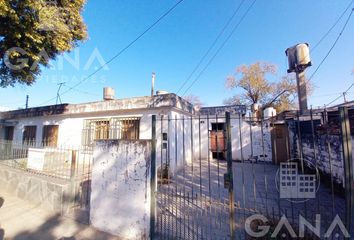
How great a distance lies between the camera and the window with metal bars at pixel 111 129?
25.6ft

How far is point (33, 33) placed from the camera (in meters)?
5.75

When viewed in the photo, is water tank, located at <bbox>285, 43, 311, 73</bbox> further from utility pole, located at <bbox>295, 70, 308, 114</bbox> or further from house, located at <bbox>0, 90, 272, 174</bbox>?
house, located at <bbox>0, 90, 272, 174</bbox>

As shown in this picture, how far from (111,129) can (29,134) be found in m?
7.50

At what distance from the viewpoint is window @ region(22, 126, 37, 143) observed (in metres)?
11.2

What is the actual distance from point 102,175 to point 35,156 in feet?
16.0

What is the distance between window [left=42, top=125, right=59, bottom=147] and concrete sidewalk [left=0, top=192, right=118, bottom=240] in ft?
20.9

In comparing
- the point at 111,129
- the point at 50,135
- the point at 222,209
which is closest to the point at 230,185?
the point at 222,209

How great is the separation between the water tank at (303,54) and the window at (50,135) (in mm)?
15455

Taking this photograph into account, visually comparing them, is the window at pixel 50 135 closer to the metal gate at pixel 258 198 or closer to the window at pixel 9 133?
the window at pixel 9 133

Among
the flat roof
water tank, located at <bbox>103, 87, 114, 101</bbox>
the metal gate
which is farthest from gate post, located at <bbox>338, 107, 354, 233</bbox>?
water tank, located at <bbox>103, 87, 114, 101</bbox>

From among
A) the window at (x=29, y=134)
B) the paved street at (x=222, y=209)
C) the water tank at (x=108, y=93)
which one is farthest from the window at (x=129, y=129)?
the window at (x=29, y=134)

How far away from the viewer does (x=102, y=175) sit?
356cm

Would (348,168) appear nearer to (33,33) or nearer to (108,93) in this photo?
(33,33)

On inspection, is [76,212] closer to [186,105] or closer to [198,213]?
[198,213]
